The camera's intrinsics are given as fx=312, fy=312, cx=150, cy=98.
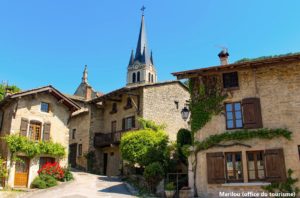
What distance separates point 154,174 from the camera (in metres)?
17.6

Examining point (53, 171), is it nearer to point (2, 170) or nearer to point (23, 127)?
point (2, 170)

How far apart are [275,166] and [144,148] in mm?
8368

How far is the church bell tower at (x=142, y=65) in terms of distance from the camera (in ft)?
216

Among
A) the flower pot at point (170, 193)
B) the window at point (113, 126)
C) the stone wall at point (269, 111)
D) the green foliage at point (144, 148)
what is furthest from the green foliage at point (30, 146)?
the stone wall at point (269, 111)

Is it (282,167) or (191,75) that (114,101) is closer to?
(191,75)

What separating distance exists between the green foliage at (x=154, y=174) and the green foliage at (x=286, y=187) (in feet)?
19.2

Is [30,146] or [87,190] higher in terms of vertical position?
[30,146]

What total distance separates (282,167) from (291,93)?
3724 millimetres

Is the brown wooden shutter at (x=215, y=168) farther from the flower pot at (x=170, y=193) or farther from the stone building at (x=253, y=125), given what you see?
the flower pot at (x=170, y=193)

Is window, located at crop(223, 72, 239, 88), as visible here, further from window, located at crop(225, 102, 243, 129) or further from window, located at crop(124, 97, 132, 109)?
window, located at crop(124, 97, 132, 109)

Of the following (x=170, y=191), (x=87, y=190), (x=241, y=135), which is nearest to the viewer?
(x=241, y=135)

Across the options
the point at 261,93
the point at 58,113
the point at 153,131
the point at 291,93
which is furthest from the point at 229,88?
the point at 58,113

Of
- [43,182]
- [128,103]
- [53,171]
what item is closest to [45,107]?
[53,171]

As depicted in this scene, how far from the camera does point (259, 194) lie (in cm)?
1452
